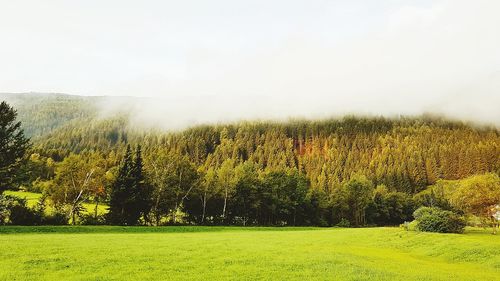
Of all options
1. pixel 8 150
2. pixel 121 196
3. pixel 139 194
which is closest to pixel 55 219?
pixel 8 150

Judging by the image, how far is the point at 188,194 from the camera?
95.6 meters

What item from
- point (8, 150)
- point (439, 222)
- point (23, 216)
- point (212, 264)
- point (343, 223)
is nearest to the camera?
point (212, 264)

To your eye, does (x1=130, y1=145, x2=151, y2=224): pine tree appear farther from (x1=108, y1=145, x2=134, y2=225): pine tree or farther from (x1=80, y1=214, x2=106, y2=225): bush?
(x1=80, y1=214, x2=106, y2=225): bush

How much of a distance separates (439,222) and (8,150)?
2658 inches

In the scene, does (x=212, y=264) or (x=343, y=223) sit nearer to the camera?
(x=212, y=264)

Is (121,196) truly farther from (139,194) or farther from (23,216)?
(23,216)

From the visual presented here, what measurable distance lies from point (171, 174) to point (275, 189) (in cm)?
3382

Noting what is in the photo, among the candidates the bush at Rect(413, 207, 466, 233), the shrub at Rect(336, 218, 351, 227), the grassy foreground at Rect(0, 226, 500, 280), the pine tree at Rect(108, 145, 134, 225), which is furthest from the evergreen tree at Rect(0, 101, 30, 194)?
the shrub at Rect(336, 218, 351, 227)

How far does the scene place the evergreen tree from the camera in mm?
62688

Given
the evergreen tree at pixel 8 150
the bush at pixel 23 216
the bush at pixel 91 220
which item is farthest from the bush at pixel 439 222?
the evergreen tree at pixel 8 150

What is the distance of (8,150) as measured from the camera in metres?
63.5

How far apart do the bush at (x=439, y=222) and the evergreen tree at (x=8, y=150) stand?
63638 mm

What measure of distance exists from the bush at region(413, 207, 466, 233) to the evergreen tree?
63.6 meters

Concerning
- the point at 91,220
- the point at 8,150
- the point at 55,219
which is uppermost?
the point at 8,150
